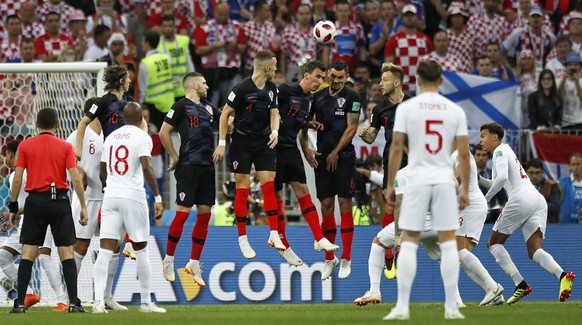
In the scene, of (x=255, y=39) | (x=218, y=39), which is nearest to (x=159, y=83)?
(x=218, y=39)

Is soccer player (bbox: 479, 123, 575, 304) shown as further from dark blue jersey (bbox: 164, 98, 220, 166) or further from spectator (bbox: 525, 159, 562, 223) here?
dark blue jersey (bbox: 164, 98, 220, 166)

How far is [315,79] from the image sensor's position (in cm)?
1861

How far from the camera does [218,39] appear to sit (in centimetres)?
2467

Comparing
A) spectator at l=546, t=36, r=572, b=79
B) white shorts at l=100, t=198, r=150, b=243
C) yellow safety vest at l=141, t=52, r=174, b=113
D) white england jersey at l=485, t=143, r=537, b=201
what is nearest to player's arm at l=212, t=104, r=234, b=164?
white shorts at l=100, t=198, r=150, b=243

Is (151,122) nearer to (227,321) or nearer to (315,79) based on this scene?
(315,79)

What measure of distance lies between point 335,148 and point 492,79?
6.24 m

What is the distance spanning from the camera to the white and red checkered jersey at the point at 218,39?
2456cm

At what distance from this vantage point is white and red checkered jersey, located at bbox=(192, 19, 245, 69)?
24562mm

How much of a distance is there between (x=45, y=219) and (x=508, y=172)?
6.71 m

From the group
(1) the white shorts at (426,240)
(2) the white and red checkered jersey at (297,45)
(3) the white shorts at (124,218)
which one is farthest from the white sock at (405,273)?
(2) the white and red checkered jersey at (297,45)

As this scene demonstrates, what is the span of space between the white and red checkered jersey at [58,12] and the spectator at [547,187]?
9.97m

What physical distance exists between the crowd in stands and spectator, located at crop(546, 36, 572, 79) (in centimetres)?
2

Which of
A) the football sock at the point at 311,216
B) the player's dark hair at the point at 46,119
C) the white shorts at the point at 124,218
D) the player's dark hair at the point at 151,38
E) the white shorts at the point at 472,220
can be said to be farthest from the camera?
the player's dark hair at the point at 151,38

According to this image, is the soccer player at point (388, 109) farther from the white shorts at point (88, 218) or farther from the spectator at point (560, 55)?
the spectator at point (560, 55)
